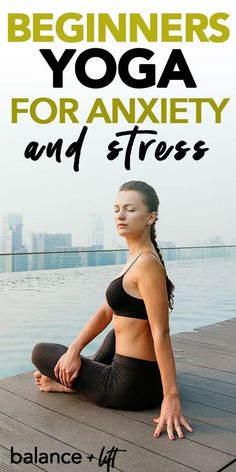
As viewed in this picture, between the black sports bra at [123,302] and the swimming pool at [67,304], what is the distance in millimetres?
1463

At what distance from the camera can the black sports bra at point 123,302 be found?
1774mm

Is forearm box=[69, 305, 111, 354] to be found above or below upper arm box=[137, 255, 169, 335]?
below

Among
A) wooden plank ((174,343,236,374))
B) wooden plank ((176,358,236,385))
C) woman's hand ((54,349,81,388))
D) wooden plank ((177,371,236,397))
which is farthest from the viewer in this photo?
wooden plank ((174,343,236,374))

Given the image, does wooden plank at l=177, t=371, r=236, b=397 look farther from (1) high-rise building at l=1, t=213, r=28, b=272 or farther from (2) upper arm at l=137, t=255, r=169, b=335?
(1) high-rise building at l=1, t=213, r=28, b=272

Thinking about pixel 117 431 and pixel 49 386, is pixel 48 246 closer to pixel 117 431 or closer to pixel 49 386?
pixel 49 386

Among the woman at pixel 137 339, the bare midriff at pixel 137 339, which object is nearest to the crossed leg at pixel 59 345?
the woman at pixel 137 339

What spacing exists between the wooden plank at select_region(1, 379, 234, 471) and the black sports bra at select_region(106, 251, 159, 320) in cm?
36

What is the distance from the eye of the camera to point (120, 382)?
182 cm

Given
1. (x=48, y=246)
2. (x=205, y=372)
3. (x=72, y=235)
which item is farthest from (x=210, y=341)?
(x=72, y=235)

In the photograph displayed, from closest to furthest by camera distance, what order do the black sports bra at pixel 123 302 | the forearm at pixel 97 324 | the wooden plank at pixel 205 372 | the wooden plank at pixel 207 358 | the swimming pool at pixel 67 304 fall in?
the black sports bra at pixel 123 302, the forearm at pixel 97 324, the wooden plank at pixel 205 372, the wooden plank at pixel 207 358, the swimming pool at pixel 67 304

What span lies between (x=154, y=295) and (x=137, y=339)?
0.69 ft

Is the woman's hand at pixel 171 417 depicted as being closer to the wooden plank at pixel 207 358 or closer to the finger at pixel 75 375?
the finger at pixel 75 375

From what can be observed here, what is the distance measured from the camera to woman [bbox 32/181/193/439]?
5.56 feet


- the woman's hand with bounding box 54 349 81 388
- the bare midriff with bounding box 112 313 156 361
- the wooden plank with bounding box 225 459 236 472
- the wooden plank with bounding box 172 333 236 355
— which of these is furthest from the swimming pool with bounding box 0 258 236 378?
the wooden plank with bounding box 225 459 236 472
